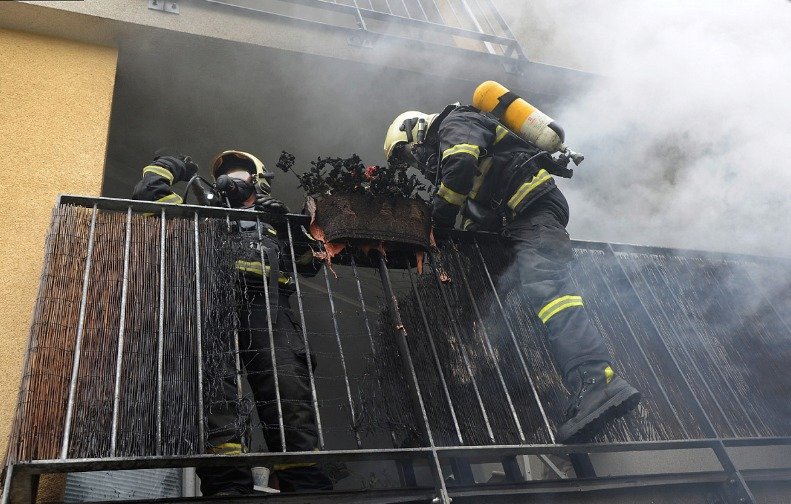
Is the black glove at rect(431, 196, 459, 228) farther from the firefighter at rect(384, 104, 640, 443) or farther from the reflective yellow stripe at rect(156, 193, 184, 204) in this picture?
the reflective yellow stripe at rect(156, 193, 184, 204)

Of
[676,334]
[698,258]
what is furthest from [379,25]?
[676,334]

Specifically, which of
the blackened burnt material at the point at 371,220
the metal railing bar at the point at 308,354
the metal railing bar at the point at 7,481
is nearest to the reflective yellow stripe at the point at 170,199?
the metal railing bar at the point at 308,354

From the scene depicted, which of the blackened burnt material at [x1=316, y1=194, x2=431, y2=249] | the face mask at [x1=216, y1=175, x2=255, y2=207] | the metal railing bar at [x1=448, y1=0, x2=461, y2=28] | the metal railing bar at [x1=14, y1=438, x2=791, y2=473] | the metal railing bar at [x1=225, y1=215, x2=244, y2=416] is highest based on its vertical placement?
the metal railing bar at [x1=448, y1=0, x2=461, y2=28]

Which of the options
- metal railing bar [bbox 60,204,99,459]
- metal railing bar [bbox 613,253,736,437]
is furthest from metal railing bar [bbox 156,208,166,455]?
metal railing bar [bbox 613,253,736,437]

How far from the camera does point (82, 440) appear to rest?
2652 millimetres

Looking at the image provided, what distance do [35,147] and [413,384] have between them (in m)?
2.96

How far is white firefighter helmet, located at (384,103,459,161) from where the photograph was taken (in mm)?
4700

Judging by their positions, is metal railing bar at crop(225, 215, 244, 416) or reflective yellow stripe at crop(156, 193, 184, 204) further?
reflective yellow stripe at crop(156, 193, 184, 204)

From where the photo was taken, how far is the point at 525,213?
14.0ft

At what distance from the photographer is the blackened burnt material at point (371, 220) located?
3805mm

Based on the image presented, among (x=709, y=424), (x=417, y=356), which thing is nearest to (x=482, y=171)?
(x=417, y=356)

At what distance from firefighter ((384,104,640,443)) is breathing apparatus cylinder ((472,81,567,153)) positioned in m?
0.06

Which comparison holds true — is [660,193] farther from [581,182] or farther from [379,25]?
[379,25]

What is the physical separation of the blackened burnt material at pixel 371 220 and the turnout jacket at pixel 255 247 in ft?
0.96
